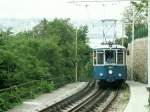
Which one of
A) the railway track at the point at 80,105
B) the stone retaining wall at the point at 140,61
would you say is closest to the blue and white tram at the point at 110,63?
the railway track at the point at 80,105

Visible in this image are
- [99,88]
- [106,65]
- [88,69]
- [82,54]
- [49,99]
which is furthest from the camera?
[88,69]

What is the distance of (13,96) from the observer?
77.7 feet

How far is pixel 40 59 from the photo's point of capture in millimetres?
36906

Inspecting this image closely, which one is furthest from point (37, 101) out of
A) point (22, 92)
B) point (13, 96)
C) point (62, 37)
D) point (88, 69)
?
point (88, 69)

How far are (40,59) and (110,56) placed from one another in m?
4.92

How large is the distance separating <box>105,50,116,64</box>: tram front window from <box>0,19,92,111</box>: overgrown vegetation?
3.83m

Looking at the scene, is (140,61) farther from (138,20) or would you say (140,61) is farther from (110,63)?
(138,20)

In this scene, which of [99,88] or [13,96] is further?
[99,88]

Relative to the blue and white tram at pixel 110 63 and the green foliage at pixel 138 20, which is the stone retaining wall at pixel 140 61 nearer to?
the green foliage at pixel 138 20

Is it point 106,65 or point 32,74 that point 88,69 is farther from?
point 32,74

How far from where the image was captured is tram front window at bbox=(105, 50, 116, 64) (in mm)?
36281

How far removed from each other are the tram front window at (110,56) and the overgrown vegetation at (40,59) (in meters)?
3.83

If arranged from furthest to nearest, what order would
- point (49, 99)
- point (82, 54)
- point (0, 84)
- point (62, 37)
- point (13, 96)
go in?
point (82, 54) → point (62, 37) → point (49, 99) → point (0, 84) → point (13, 96)

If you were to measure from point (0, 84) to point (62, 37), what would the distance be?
20.1 m
